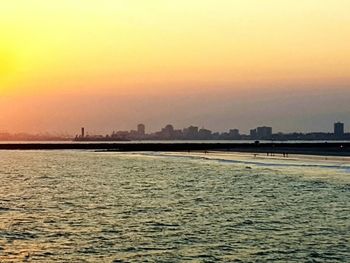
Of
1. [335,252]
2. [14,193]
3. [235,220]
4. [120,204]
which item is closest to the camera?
[335,252]

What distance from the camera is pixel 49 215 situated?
4288cm

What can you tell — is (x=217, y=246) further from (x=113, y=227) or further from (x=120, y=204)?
(x=120, y=204)

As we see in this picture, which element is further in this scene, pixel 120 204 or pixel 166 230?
pixel 120 204

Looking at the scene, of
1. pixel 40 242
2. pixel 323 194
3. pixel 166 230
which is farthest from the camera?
pixel 323 194

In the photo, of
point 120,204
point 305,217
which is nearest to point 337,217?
point 305,217

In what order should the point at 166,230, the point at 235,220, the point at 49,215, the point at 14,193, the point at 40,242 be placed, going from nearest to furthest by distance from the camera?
1. the point at 40,242
2. the point at 166,230
3. the point at 235,220
4. the point at 49,215
5. the point at 14,193

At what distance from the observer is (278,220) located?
3962 centimetres

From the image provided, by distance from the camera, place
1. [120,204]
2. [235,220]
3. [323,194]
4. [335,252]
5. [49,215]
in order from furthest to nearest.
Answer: [323,194] < [120,204] < [49,215] < [235,220] < [335,252]

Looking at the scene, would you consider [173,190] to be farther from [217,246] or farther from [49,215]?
[217,246]

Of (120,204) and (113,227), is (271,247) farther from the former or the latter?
(120,204)

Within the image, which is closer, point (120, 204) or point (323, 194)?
point (120, 204)

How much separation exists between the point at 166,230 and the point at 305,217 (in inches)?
422

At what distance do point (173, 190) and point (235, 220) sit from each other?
24.2m

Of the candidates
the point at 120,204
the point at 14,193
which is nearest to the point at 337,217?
the point at 120,204
